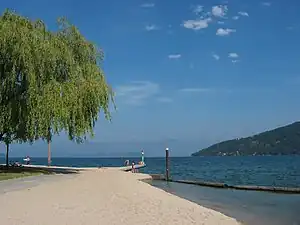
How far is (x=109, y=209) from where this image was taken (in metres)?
13.8

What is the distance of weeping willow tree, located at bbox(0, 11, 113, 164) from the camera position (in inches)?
995

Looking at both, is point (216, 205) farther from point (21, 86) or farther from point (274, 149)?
point (274, 149)

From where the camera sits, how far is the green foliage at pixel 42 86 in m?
25.3

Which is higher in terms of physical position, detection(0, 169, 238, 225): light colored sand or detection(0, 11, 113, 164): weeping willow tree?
detection(0, 11, 113, 164): weeping willow tree

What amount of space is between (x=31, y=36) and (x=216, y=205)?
13.5m

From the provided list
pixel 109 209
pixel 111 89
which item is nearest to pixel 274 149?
pixel 111 89

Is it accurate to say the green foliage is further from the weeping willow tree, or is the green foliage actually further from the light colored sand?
the light colored sand

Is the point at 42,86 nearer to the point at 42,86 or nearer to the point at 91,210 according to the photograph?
the point at 42,86

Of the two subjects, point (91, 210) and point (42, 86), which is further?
point (42, 86)

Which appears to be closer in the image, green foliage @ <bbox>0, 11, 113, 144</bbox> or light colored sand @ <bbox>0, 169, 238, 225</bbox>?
light colored sand @ <bbox>0, 169, 238, 225</bbox>

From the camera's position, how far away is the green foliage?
25281mm

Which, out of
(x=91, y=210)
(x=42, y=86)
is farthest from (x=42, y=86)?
(x=91, y=210)

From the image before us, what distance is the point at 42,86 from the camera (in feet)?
84.7

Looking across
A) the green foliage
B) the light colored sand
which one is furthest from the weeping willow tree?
the light colored sand
